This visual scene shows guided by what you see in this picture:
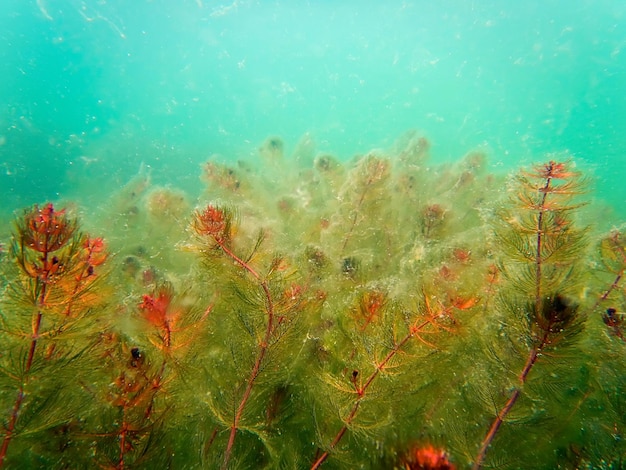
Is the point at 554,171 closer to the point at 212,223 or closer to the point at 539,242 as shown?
the point at 539,242

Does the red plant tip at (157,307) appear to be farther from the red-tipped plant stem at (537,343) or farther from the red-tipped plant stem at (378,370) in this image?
the red-tipped plant stem at (537,343)

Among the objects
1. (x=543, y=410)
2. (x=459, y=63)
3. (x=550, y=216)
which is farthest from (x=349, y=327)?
(x=459, y=63)

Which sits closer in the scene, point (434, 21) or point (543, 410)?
point (543, 410)

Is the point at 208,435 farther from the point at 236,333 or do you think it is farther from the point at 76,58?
the point at 76,58

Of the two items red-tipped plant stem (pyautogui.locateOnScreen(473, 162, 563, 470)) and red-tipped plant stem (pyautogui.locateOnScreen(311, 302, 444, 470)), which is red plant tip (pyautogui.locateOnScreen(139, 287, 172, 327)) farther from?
red-tipped plant stem (pyautogui.locateOnScreen(473, 162, 563, 470))

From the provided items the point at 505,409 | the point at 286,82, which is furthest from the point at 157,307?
the point at 286,82
